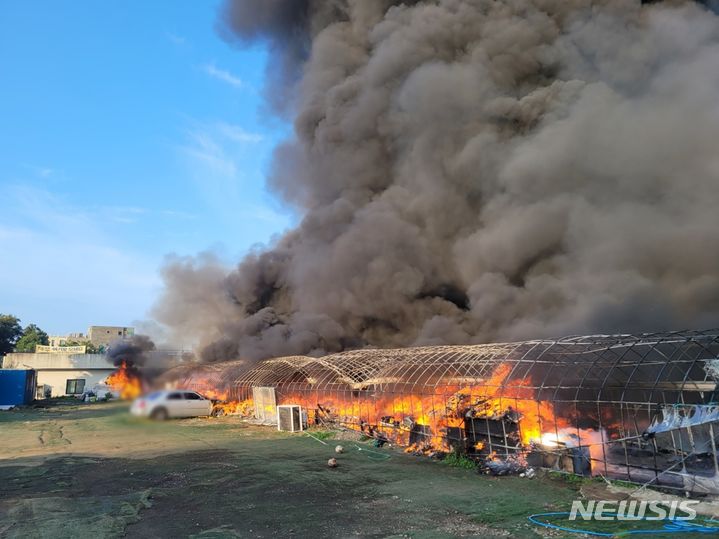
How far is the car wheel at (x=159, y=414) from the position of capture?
60.9ft

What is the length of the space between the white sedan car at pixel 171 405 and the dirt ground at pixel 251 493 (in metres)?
0.44

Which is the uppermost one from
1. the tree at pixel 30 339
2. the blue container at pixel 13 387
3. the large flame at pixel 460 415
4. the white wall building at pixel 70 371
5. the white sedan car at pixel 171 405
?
the tree at pixel 30 339

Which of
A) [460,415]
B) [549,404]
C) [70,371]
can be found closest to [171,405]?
[460,415]

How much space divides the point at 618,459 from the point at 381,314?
2383 cm

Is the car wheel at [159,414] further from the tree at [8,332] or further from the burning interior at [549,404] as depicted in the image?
the tree at [8,332]

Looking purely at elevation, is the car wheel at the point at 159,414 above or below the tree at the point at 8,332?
below

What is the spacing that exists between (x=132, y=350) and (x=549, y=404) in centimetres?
3967

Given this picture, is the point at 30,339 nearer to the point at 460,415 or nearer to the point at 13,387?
the point at 13,387

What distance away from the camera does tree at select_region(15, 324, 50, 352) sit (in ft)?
240

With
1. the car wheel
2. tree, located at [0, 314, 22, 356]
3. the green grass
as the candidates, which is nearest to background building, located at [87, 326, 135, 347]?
tree, located at [0, 314, 22, 356]

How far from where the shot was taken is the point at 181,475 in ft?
43.7

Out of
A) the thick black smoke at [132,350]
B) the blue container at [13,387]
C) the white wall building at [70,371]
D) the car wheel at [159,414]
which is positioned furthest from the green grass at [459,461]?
the white wall building at [70,371]

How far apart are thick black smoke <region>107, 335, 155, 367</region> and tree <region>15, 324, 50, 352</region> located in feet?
123

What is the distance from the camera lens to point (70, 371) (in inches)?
2207
